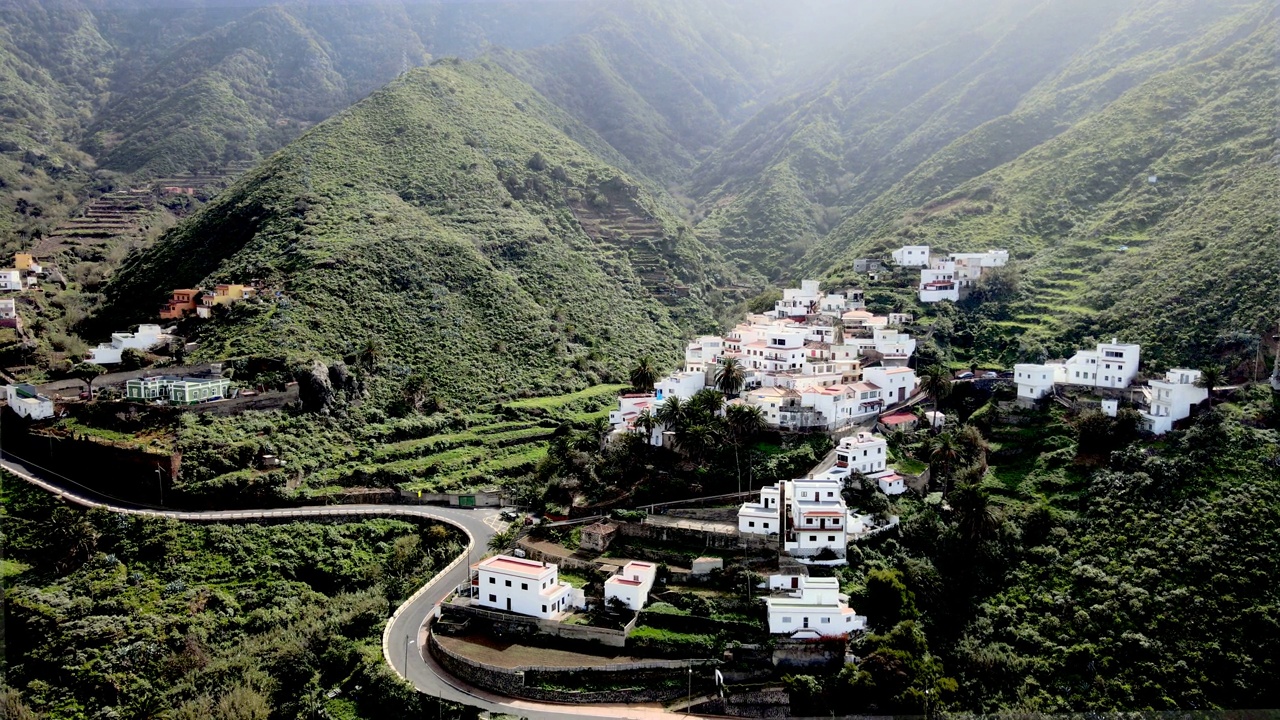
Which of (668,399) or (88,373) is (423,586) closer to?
(668,399)

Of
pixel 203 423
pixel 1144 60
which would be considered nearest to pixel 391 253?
pixel 203 423

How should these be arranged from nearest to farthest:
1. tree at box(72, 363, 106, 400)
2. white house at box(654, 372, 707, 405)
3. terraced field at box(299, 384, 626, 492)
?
terraced field at box(299, 384, 626, 492) < tree at box(72, 363, 106, 400) < white house at box(654, 372, 707, 405)

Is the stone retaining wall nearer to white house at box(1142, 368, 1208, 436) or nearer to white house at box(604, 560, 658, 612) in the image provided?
white house at box(604, 560, 658, 612)

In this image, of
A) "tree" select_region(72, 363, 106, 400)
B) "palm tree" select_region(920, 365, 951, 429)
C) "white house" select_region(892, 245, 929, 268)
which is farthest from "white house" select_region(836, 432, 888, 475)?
"tree" select_region(72, 363, 106, 400)

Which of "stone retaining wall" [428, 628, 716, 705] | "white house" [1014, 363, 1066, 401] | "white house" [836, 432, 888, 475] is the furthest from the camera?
"white house" [1014, 363, 1066, 401]

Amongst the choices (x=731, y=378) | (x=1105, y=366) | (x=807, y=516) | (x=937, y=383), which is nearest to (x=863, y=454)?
(x=807, y=516)

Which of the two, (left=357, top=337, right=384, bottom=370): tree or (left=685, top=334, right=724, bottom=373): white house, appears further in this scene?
(left=357, top=337, right=384, bottom=370): tree

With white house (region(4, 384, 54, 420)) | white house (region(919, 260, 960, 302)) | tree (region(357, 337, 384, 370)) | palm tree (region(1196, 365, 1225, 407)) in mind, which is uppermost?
white house (region(919, 260, 960, 302))
